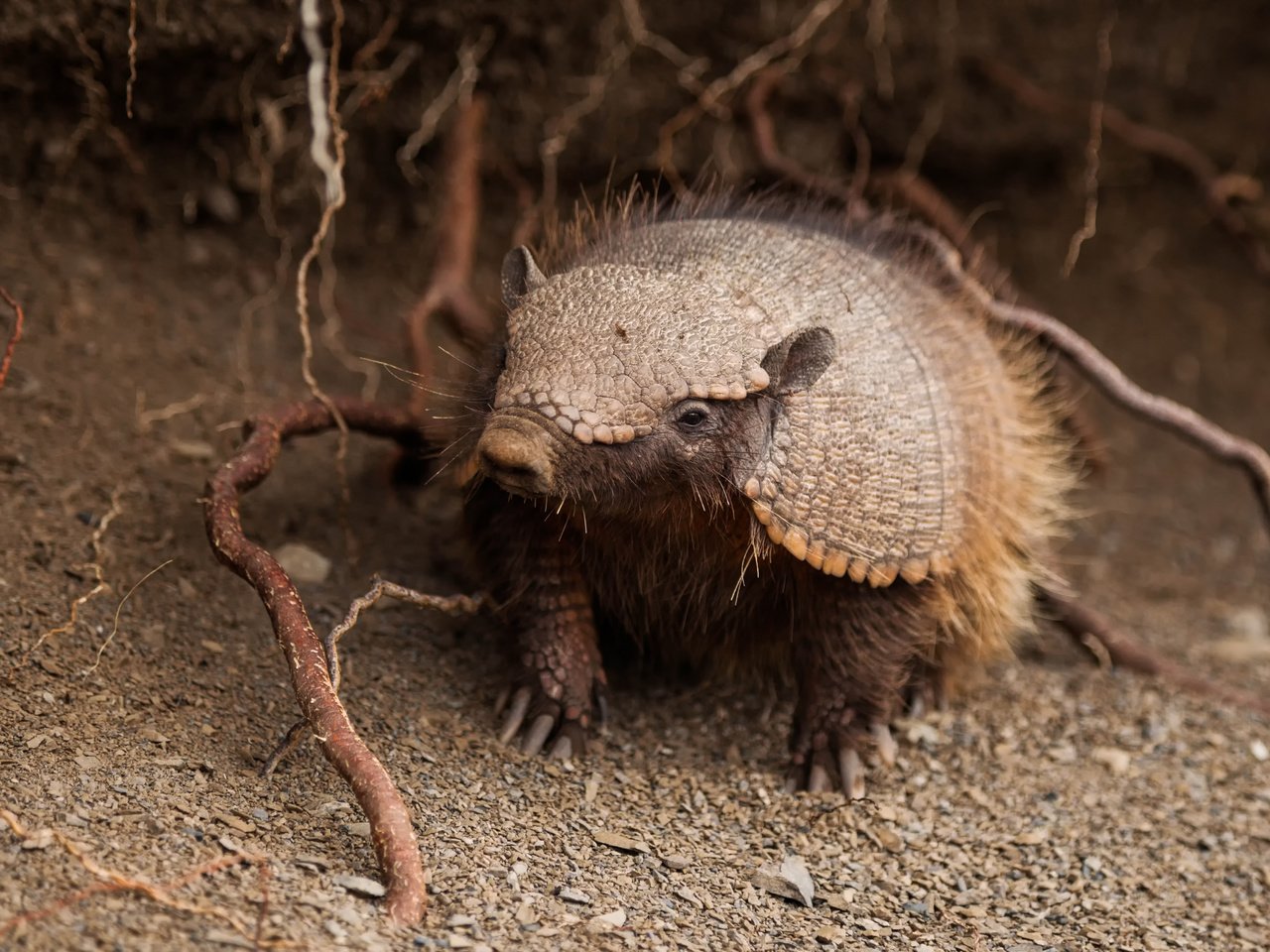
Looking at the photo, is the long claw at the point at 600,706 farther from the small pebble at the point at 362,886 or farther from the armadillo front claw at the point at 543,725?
the small pebble at the point at 362,886

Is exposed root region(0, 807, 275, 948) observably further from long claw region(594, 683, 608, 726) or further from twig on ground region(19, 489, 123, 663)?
long claw region(594, 683, 608, 726)

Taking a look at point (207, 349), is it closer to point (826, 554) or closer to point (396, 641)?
point (396, 641)

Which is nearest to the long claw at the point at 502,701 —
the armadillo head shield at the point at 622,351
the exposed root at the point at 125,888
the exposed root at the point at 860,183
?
the armadillo head shield at the point at 622,351

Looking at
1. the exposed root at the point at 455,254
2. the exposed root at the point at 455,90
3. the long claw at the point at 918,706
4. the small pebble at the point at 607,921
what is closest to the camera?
the small pebble at the point at 607,921

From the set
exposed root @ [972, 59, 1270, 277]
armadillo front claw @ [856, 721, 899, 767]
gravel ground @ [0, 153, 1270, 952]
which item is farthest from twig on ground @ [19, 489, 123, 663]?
exposed root @ [972, 59, 1270, 277]

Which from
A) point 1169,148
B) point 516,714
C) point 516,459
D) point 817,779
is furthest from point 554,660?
point 1169,148
